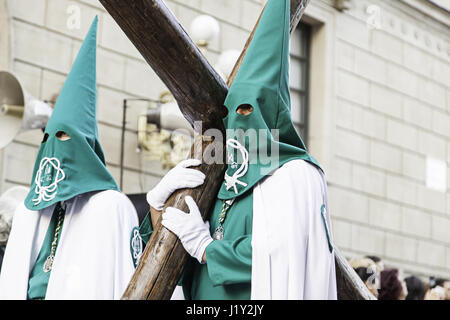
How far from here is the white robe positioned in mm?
4691

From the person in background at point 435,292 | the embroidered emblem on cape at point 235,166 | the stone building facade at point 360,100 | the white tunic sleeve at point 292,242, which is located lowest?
the white tunic sleeve at point 292,242

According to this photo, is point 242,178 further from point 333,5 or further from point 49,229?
point 333,5

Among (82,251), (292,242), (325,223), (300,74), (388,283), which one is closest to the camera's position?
(292,242)

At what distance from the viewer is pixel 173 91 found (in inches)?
162

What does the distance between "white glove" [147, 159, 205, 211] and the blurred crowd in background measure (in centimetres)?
268

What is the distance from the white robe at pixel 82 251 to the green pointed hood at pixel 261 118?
0.94 m

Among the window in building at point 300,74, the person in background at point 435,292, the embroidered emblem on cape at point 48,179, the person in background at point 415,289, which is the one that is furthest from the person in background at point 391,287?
the window in building at point 300,74

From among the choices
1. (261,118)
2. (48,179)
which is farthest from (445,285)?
(261,118)

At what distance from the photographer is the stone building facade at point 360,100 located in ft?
36.9

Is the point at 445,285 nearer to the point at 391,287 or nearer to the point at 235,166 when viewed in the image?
the point at 391,287

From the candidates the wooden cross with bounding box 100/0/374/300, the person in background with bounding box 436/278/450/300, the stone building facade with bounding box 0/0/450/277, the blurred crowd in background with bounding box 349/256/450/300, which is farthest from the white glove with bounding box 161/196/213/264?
the stone building facade with bounding box 0/0/450/277

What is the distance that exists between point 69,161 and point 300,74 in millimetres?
10393

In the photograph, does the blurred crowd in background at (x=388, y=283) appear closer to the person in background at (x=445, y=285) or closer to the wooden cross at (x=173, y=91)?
the person in background at (x=445, y=285)
